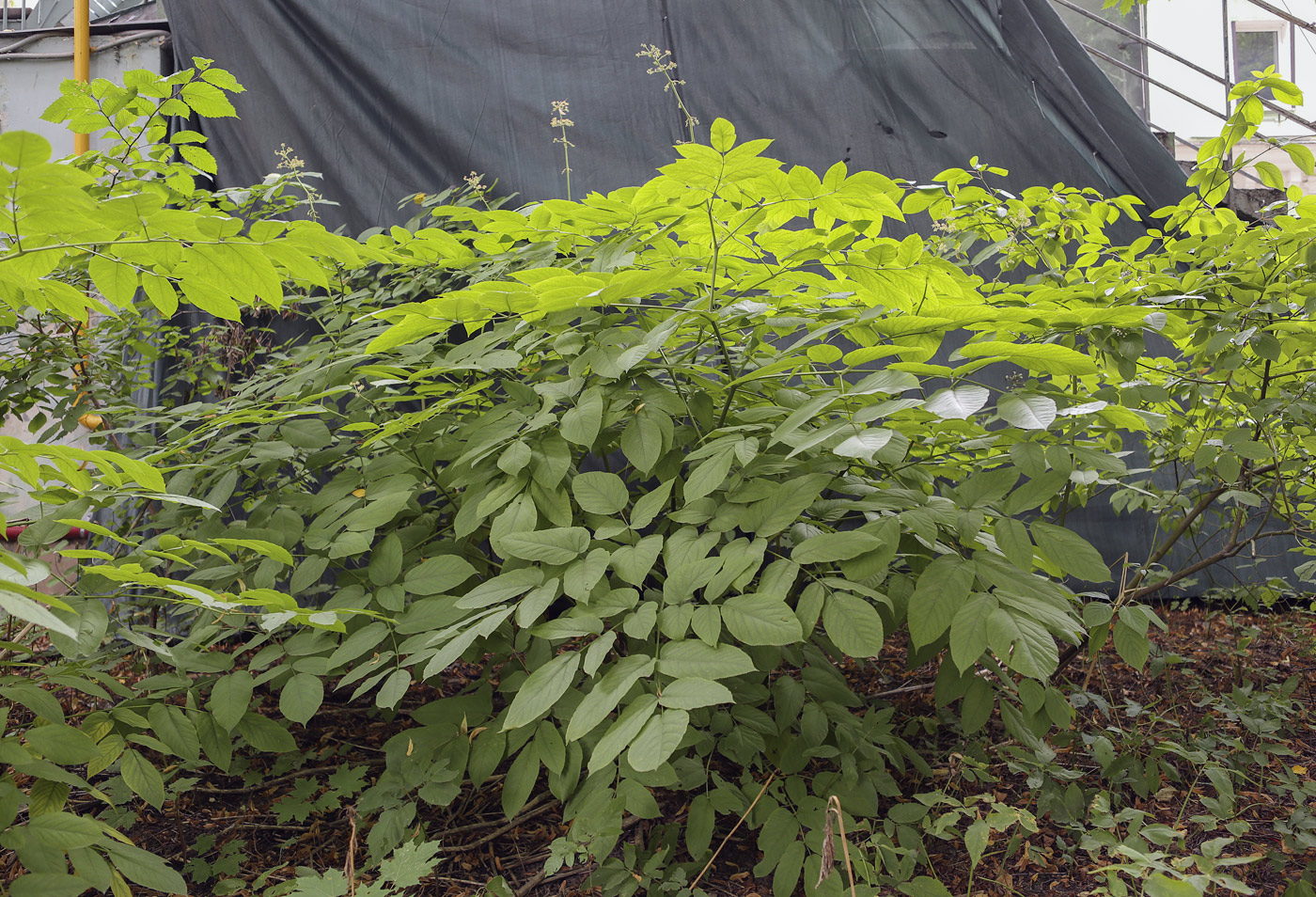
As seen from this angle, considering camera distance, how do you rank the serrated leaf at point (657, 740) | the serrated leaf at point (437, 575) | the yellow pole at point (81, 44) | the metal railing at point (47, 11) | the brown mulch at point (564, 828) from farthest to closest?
the metal railing at point (47, 11) < the yellow pole at point (81, 44) < the brown mulch at point (564, 828) < the serrated leaf at point (437, 575) < the serrated leaf at point (657, 740)

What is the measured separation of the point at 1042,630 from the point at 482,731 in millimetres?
1021

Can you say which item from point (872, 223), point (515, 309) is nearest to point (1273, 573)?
point (872, 223)

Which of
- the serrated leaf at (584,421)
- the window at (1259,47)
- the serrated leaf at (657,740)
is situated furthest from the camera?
the window at (1259,47)

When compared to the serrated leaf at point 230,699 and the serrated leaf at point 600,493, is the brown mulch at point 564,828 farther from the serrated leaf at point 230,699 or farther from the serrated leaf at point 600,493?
the serrated leaf at point 600,493

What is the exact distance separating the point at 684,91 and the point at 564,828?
312cm

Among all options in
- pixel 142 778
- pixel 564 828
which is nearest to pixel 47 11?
pixel 142 778

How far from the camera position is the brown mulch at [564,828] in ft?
5.10

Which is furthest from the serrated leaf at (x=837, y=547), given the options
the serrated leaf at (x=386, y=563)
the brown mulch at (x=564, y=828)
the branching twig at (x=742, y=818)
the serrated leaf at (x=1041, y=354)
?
the serrated leaf at (x=386, y=563)

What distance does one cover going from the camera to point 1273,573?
3611 mm

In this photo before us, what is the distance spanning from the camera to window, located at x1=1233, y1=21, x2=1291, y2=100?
471cm

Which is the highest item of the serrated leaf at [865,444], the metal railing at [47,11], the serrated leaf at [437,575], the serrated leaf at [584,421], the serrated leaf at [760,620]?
the metal railing at [47,11]

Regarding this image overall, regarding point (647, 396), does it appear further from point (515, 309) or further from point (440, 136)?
point (440, 136)

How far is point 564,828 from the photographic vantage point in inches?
69.3

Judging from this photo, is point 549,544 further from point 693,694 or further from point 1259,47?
point 1259,47
